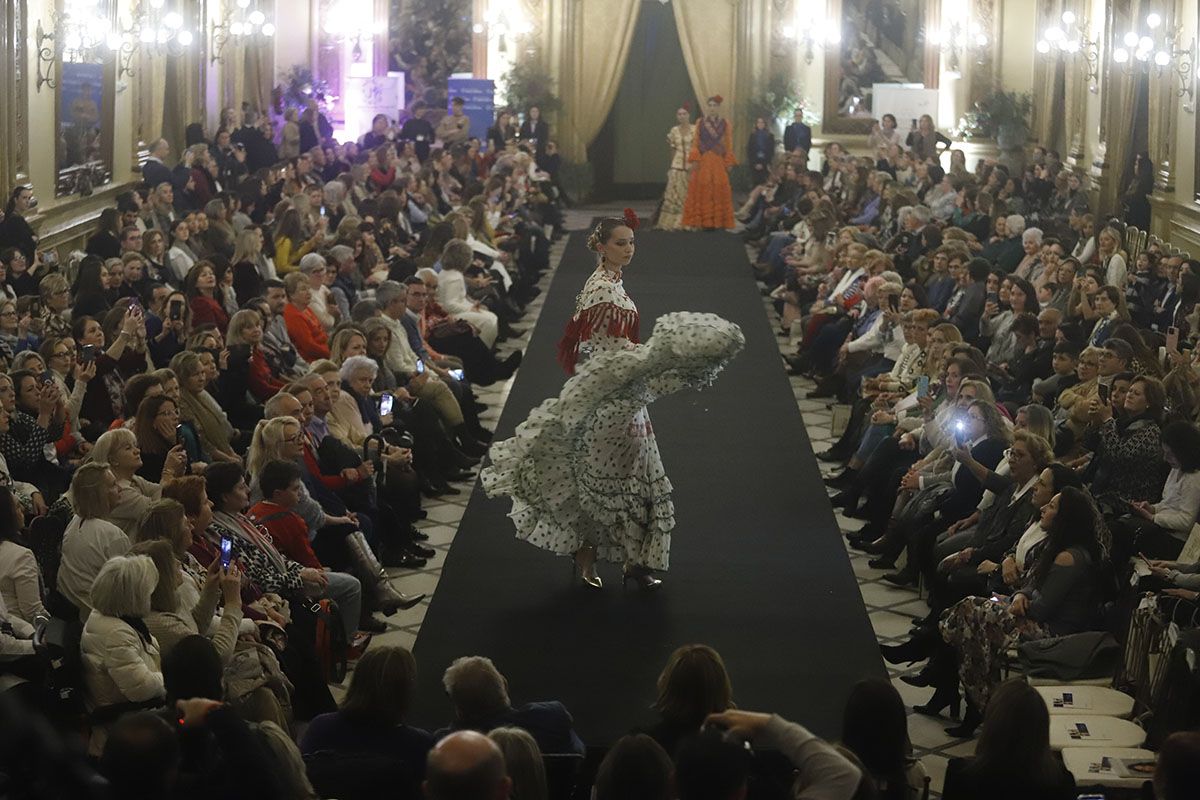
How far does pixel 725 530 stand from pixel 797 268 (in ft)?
23.1

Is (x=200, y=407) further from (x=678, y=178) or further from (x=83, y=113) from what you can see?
(x=678, y=178)

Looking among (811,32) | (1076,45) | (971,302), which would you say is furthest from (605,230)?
(811,32)

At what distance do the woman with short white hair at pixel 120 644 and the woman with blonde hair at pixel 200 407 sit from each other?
9.30 ft

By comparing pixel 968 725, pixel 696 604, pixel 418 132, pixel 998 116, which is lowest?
pixel 968 725

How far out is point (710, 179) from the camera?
70.3 feet

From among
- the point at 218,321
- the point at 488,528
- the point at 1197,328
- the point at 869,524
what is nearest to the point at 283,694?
the point at 488,528

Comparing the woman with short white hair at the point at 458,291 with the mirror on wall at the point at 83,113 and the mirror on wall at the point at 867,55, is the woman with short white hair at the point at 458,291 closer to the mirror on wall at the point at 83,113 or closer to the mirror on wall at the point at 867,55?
the mirror on wall at the point at 83,113

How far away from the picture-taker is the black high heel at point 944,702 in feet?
22.4

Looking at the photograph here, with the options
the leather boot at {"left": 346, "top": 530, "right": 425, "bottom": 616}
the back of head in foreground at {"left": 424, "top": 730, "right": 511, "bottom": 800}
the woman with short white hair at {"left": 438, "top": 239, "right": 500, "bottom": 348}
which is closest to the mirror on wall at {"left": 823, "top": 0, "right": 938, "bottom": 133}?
the woman with short white hair at {"left": 438, "top": 239, "right": 500, "bottom": 348}

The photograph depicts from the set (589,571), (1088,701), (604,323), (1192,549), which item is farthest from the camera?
(589,571)

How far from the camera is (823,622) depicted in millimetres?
7672

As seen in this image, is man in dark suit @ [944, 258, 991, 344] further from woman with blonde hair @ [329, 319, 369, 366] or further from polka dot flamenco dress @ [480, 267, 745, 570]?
polka dot flamenco dress @ [480, 267, 745, 570]

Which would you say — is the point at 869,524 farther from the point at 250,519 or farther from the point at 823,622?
the point at 250,519

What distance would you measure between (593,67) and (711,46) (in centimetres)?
161
